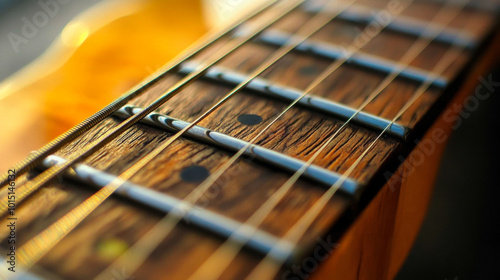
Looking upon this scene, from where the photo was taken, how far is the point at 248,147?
0.47 meters

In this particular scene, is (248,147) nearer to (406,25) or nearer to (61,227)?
Result: (61,227)

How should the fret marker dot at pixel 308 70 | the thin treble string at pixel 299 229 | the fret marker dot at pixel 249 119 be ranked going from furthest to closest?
the fret marker dot at pixel 308 70 → the fret marker dot at pixel 249 119 → the thin treble string at pixel 299 229

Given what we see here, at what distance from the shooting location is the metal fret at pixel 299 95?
→ 0.51 m

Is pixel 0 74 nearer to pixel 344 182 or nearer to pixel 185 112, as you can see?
pixel 185 112

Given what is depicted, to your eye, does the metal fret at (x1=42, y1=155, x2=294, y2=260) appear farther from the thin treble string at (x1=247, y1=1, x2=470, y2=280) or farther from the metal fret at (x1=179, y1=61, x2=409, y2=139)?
the metal fret at (x1=179, y1=61, x2=409, y2=139)

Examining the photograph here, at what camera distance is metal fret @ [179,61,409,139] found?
51 cm

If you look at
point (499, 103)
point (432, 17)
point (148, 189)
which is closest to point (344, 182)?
point (148, 189)

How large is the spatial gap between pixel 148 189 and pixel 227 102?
0.53ft

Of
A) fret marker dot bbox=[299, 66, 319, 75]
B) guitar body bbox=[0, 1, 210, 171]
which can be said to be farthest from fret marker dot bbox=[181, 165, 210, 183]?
guitar body bbox=[0, 1, 210, 171]

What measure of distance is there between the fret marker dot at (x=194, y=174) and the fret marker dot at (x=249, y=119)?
87 millimetres

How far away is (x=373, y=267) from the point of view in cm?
49

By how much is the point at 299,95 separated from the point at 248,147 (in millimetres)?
121

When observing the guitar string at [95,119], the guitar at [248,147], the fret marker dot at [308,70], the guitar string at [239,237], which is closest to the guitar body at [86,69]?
the guitar at [248,147]

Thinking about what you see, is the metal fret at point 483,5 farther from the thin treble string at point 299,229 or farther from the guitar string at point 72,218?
the guitar string at point 72,218
